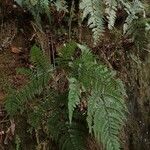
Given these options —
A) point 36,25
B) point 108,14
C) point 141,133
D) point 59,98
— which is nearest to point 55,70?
point 59,98

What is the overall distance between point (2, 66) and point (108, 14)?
1.17m

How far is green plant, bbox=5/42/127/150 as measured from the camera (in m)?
3.18

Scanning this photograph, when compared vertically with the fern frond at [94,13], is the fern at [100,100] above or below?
below

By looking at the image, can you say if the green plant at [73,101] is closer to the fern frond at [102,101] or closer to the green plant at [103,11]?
the fern frond at [102,101]

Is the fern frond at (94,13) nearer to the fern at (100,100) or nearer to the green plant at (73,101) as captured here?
the green plant at (73,101)

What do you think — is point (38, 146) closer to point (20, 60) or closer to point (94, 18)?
point (20, 60)

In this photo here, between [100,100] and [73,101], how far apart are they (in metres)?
0.27

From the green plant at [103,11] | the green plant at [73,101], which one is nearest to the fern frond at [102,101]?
the green plant at [73,101]

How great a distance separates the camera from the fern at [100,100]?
3152 mm

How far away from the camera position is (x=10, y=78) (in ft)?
12.1

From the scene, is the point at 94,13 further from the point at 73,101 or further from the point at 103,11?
the point at 73,101

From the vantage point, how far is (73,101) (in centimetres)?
311

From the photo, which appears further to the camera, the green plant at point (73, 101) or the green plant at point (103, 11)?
the green plant at point (103, 11)

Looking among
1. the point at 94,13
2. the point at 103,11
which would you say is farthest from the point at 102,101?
the point at 103,11
